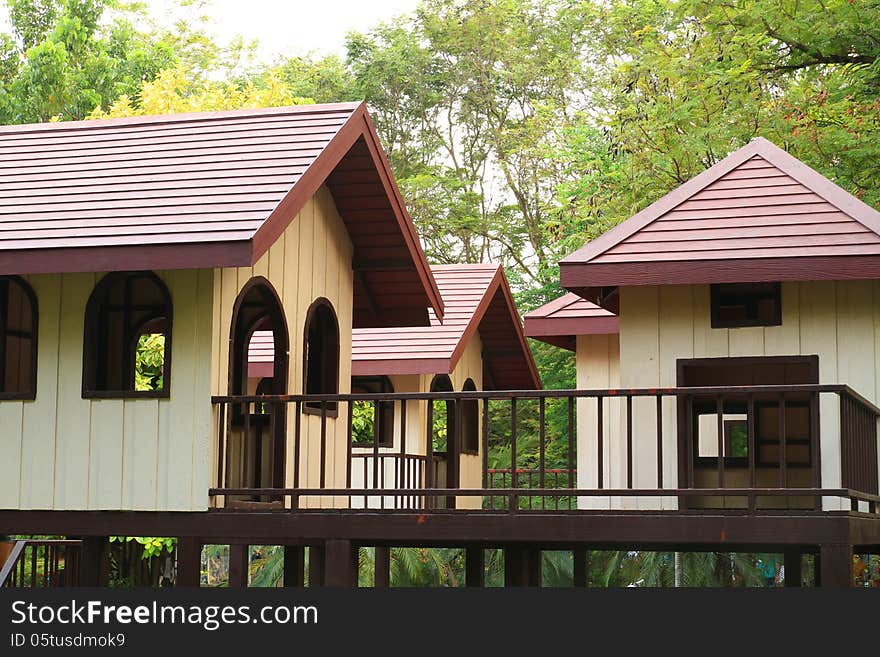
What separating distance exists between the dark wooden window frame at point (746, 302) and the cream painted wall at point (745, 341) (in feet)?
0.16

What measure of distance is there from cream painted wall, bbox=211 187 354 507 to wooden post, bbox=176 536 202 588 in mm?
891

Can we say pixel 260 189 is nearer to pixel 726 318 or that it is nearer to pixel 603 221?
pixel 726 318

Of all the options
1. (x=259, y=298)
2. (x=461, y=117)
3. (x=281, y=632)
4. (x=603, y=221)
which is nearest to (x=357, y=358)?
(x=259, y=298)

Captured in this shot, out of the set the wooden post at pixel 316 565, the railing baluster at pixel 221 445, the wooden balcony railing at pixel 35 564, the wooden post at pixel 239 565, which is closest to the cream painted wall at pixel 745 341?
the railing baluster at pixel 221 445

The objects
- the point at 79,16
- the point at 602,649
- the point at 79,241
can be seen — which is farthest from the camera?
the point at 79,16

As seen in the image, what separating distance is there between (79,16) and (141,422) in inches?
1225

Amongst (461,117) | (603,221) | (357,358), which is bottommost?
(357,358)

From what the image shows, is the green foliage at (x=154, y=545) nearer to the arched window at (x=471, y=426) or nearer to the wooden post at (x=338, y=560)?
the arched window at (x=471, y=426)

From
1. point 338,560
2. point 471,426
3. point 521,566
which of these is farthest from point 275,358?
point 471,426

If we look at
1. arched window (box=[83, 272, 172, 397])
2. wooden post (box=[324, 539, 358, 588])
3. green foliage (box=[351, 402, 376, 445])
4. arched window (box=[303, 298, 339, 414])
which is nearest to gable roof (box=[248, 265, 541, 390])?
arched window (box=[303, 298, 339, 414])

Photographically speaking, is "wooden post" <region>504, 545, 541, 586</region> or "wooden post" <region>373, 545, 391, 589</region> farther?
"wooden post" <region>373, 545, 391, 589</region>

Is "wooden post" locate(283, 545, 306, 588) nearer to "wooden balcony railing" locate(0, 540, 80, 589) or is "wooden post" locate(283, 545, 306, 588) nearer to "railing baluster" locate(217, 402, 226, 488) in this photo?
"wooden balcony railing" locate(0, 540, 80, 589)

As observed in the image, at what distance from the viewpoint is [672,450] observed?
13.1 meters

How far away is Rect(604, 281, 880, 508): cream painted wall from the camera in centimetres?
1271
